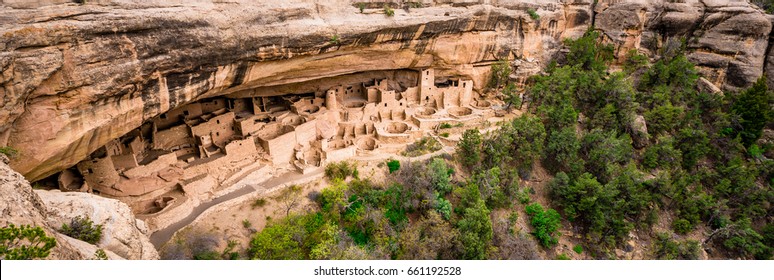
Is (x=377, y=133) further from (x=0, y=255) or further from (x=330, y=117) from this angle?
(x=0, y=255)

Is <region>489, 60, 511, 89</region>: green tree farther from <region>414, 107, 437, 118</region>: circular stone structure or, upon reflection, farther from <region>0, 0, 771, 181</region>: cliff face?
<region>414, 107, 437, 118</region>: circular stone structure

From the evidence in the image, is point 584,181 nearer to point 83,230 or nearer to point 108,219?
point 108,219

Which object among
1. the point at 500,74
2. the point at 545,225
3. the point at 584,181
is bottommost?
the point at 545,225

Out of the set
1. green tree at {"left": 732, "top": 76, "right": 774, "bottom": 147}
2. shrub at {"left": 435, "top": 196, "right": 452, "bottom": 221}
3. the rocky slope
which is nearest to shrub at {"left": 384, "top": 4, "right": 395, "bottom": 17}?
shrub at {"left": 435, "top": 196, "right": 452, "bottom": 221}

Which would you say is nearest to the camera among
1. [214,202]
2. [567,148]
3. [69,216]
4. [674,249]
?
[69,216]

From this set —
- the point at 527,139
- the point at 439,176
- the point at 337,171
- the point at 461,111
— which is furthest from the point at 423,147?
the point at 527,139

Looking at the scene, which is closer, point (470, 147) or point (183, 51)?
point (183, 51)

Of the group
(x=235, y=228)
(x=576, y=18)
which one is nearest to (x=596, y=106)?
(x=576, y=18)
